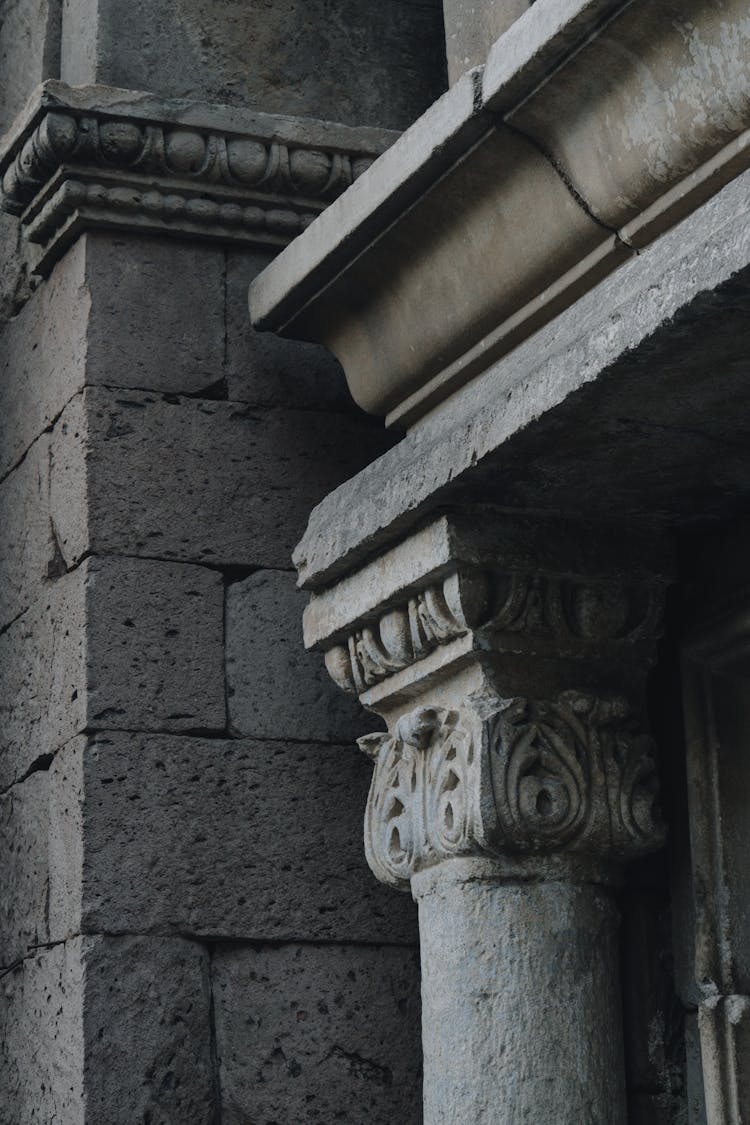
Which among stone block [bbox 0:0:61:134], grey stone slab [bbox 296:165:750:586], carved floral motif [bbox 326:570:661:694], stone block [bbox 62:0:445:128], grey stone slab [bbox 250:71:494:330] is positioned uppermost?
stone block [bbox 0:0:61:134]

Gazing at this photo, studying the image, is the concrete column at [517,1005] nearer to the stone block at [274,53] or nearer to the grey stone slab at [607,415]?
the grey stone slab at [607,415]

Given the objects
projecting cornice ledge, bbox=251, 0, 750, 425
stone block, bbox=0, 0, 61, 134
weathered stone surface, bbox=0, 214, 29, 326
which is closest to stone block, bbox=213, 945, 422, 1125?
projecting cornice ledge, bbox=251, 0, 750, 425

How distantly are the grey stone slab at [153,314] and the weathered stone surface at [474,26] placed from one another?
0.75m

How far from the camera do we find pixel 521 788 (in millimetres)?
3205

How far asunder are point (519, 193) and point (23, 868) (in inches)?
65.9

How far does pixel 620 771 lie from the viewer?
334 centimetres

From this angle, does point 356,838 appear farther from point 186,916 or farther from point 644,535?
point 644,535

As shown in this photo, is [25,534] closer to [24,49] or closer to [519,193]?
[24,49]

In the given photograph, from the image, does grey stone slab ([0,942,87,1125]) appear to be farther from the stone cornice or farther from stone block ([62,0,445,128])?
stone block ([62,0,445,128])

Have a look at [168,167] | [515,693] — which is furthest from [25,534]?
[515,693]

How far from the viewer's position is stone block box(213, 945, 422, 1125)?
361 cm

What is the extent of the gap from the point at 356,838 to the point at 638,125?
156 cm

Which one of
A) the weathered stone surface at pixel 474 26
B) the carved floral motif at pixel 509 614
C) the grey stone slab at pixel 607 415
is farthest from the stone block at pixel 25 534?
the weathered stone surface at pixel 474 26

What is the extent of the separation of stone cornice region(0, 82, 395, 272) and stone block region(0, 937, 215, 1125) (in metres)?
1.41
